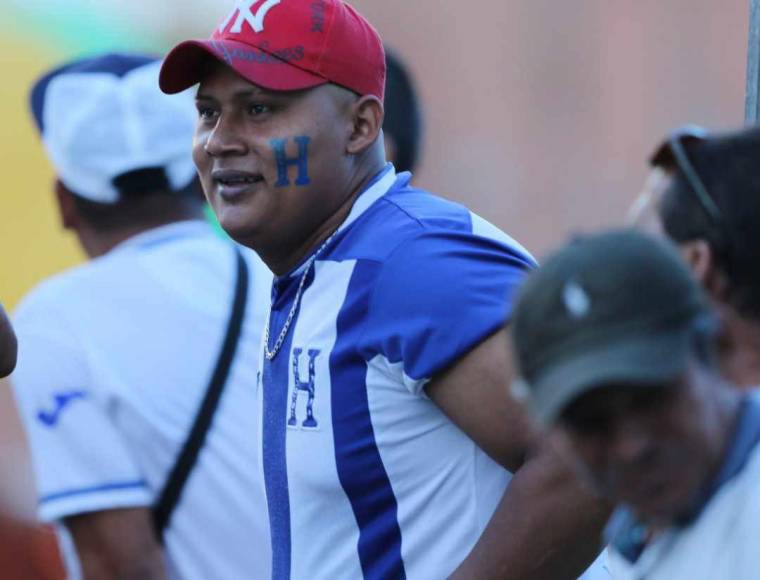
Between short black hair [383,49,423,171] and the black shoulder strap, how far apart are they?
3.88 ft

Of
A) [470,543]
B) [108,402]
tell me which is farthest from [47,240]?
[470,543]

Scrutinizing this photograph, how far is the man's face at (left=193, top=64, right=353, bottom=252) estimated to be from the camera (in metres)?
2.85

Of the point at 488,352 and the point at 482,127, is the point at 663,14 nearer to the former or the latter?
the point at 482,127

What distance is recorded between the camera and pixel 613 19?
792 cm

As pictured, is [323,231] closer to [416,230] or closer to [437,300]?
[416,230]

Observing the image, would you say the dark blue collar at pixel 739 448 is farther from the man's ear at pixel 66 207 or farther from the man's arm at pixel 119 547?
the man's ear at pixel 66 207

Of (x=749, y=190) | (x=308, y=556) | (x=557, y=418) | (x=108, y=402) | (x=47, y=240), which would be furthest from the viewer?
(x=47, y=240)

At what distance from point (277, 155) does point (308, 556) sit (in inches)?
29.2

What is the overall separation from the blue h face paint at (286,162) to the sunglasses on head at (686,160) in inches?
40.3

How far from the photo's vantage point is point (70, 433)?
339cm

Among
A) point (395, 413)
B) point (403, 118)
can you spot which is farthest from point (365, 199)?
point (403, 118)

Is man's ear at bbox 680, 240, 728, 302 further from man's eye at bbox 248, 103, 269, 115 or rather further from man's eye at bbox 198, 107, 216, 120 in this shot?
man's eye at bbox 198, 107, 216, 120

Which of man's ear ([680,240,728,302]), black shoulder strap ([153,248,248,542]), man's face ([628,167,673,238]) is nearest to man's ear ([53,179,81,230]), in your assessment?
black shoulder strap ([153,248,248,542])

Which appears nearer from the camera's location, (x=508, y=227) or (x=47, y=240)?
(x=47, y=240)
